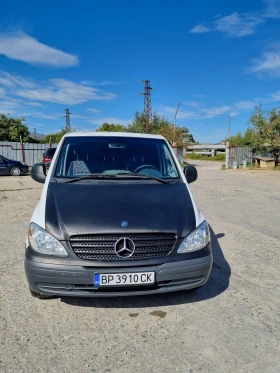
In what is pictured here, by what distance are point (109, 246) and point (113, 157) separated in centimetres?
168

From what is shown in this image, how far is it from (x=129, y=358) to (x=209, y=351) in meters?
0.63

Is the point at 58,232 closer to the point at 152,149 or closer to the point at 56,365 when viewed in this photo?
the point at 56,365

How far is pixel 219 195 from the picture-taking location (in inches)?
428

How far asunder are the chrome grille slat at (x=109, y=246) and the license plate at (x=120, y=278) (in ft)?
0.45

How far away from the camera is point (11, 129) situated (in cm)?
3953

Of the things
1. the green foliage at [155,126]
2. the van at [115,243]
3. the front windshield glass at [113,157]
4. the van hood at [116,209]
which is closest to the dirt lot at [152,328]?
the van at [115,243]

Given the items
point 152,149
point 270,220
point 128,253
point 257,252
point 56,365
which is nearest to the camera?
point 56,365

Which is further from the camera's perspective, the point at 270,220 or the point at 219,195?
the point at 219,195

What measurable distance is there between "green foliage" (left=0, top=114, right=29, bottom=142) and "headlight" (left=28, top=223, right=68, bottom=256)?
3956cm

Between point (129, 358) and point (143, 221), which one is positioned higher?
point (143, 221)

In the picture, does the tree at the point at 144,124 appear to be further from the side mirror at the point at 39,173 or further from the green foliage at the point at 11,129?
the side mirror at the point at 39,173

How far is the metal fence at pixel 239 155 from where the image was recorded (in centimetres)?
2970

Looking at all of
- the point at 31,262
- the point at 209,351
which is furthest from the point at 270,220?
the point at 31,262

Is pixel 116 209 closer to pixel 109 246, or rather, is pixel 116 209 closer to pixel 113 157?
pixel 109 246
